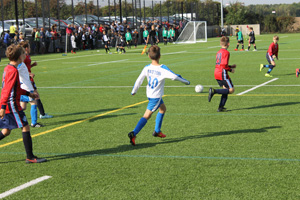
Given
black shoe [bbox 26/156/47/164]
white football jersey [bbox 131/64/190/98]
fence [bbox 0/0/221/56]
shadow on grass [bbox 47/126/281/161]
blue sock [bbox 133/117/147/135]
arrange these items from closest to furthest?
1. black shoe [bbox 26/156/47/164]
2. shadow on grass [bbox 47/126/281/161]
3. white football jersey [bbox 131/64/190/98]
4. blue sock [bbox 133/117/147/135]
5. fence [bbox 0/0/221/56]

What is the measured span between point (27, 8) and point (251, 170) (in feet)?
134

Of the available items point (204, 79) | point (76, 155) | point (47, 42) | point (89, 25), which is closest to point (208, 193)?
point (76, 155)

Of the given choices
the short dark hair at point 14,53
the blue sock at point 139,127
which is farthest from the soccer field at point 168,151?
the short dark hair at point 14,53

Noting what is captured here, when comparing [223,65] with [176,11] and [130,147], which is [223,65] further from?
[176,11]

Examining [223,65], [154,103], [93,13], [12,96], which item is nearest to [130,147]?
[154,103]

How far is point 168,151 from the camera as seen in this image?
Answer: 7441 millimetres

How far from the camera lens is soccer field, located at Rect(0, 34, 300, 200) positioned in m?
5.63

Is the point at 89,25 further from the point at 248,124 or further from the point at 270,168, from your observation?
the point at 270,168

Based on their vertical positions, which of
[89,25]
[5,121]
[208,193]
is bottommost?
[208,193]

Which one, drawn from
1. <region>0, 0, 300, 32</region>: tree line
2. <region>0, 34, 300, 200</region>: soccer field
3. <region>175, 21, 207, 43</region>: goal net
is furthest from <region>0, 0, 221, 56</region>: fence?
<region>0, 34, 300, 200</region>: soccer field

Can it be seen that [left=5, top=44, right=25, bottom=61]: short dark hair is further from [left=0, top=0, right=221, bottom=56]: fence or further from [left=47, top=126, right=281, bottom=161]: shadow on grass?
[left=0, top=0, right=221, bottom=56]: fence

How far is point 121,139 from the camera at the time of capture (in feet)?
27.5

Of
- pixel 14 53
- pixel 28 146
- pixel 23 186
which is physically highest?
pixel 14 53

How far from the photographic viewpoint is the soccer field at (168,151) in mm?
5629
